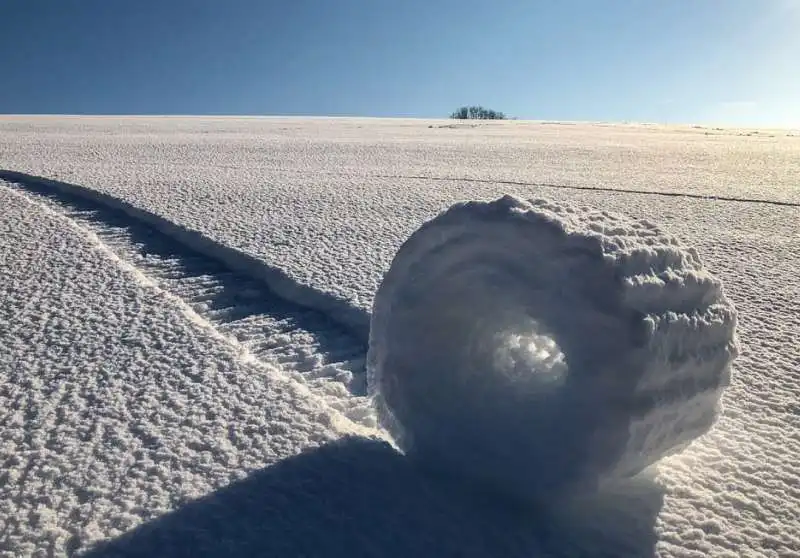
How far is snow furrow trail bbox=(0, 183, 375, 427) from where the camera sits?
1365 millimetres

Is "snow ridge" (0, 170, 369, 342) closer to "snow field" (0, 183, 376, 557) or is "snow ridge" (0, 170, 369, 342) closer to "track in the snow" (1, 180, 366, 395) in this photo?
"track in the snow" (1, 180, 366, 395)

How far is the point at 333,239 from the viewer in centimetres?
215

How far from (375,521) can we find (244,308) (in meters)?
0.93

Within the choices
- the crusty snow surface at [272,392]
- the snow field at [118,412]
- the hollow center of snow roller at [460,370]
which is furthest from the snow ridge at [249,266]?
the hollow center of snow roller at [460,370]

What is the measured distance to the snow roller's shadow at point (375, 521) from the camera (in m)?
0.84

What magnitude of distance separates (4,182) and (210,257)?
1.55 m

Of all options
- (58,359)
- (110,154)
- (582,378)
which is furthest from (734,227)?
(110,154)

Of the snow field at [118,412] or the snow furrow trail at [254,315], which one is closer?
the snow field at [118,412]

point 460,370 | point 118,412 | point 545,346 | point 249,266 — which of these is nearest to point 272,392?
point 118,412

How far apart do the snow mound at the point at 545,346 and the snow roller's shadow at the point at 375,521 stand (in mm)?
50

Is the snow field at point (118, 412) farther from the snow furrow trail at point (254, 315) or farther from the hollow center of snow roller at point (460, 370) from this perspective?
the hollow center of snow roller at point (460, 370)

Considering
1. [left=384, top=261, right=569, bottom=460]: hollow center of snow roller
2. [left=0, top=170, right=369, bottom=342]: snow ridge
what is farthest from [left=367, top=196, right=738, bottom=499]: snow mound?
[left=0, top=170, right=369, bottom=342]: snow ridge

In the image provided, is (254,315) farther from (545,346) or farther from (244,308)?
(545,346)

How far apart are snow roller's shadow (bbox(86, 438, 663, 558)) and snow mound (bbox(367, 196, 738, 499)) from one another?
0.16ft
